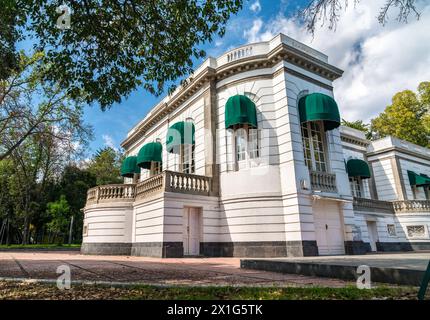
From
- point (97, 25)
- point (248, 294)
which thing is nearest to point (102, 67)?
point (97, 25)

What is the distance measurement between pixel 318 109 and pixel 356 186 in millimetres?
12495

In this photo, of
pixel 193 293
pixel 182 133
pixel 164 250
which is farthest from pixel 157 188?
pixel 193 293

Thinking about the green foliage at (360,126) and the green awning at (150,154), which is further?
the green foliage at (360,126)

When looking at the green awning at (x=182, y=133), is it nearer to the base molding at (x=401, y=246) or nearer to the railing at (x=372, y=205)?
the railing at (x=372, y=205)

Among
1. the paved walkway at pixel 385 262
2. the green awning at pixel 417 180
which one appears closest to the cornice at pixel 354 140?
the green awning at pixel 417 180

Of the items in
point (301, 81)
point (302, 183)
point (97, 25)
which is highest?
point (301, 81)

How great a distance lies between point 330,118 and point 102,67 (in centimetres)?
1147

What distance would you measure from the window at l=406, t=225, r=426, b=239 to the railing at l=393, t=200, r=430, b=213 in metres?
1.34

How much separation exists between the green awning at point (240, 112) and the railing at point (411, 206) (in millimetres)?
15973

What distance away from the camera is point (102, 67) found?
833cm

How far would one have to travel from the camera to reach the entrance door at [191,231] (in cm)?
1478

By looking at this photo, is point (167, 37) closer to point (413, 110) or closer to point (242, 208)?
point (242, 208)

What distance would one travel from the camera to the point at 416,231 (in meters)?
22.8

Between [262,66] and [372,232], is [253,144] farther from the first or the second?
[372,232]
